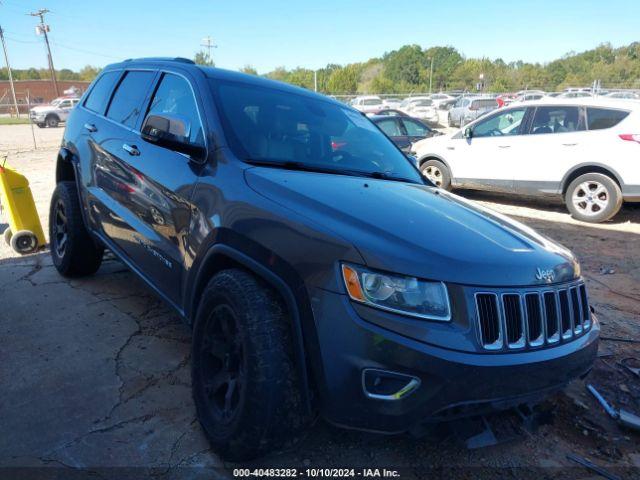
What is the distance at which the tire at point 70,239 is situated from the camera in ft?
14.8

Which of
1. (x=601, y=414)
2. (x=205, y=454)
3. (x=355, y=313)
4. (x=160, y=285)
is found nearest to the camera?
(x=355, y=313)

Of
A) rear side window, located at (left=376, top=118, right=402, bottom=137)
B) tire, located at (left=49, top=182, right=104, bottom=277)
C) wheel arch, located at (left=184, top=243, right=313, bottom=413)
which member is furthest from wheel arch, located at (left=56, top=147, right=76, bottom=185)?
rear side window, located at (left=376, top=118, right=402, bottom=137)

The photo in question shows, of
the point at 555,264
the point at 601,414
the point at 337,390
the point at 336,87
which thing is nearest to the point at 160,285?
the point at 337,390

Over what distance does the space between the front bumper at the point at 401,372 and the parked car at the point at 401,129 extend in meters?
9.39

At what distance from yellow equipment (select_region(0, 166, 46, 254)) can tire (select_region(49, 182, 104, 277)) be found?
0.75m

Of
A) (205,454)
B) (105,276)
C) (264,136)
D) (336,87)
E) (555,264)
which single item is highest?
(336,87)

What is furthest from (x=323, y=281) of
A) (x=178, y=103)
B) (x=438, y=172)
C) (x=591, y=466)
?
(x=438, y=172)

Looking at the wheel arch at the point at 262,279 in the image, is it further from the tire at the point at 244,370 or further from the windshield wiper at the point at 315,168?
the windshield wiper at the point at 315,168

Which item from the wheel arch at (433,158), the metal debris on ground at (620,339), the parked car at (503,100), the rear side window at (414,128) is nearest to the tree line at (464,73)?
the parked car at (503,100)

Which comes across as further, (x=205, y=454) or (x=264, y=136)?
(x=264, y=136)

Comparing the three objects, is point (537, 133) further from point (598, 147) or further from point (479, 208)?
point (479, 208)

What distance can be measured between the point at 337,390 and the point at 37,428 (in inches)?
66.7

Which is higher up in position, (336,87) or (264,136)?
(336,87)

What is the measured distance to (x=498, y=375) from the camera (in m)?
1.98
